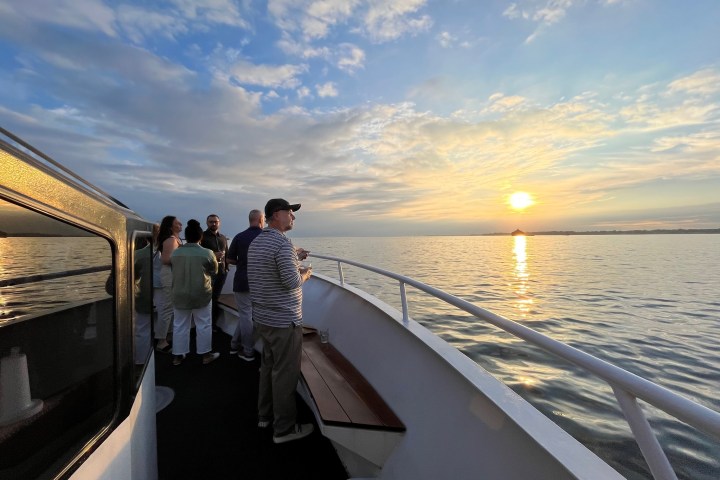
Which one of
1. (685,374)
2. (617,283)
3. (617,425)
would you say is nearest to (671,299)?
(617,283)

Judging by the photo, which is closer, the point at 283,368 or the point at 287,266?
the point at 287,266

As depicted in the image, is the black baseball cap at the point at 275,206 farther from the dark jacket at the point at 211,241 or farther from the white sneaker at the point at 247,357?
the dark jacket at the point at 211,241

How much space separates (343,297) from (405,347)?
1.65 m

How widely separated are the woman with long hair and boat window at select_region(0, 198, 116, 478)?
3356mm

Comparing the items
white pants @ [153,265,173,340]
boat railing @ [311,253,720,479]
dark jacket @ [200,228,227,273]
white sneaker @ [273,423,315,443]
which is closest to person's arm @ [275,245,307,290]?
white sneaker @ [273,423,315,443]

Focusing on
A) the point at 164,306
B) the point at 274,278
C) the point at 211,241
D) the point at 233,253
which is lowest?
the point at 164,306

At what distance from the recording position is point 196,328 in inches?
168

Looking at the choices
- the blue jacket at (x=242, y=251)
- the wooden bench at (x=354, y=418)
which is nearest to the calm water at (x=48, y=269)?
the wooden bench at (x=354, y=418)

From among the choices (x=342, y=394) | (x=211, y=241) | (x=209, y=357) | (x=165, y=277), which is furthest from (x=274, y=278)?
A: (x=211, y=241)

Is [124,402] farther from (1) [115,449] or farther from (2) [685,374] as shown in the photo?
(2) [685,374]

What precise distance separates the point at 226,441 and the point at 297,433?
1.87ft

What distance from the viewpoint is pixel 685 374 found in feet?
17.9

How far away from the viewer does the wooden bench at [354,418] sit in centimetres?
221

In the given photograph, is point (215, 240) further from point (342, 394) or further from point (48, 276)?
point (48, 276)
